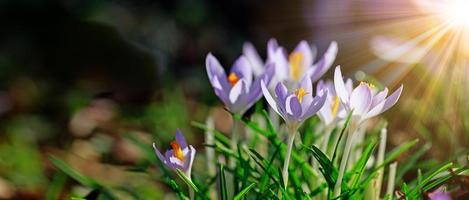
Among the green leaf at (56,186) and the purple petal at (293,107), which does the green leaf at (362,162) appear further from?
the green leaf at (56,186)

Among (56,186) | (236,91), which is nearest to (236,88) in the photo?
(236,91)

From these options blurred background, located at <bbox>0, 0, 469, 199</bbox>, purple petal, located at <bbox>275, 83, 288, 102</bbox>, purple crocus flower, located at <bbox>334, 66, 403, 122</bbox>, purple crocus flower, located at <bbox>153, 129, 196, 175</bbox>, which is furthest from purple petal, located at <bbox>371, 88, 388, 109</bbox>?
blurred background, located at <bbox>0, 0, 469, 199</bbox>

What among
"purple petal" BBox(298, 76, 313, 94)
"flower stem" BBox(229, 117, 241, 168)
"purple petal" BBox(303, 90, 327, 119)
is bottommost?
"purple petal" BBox(303, 90, 327, 119)

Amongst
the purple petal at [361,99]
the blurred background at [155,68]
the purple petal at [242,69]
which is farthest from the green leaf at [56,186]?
the purple petal at [361,99]

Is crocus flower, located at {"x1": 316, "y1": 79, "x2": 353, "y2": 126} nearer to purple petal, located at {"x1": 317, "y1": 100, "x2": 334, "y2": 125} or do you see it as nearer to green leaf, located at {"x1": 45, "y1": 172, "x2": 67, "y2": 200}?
purple petal, located at {"x1": 317, "y1": 100, "x2": 334, "y2": 125}

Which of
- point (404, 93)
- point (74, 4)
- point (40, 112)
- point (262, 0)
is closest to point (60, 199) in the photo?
point (40, 112)

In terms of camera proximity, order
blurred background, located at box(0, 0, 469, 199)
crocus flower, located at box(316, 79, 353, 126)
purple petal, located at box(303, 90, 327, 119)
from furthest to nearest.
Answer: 1. blurred background, located at box(0, 0, 469, 199)
2. crocus flower, located at box(316, 79, 353, 126)
3. purple petal, located at box(303, 90, 327, 119)

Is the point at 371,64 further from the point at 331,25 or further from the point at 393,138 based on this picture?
the point at 393,138
